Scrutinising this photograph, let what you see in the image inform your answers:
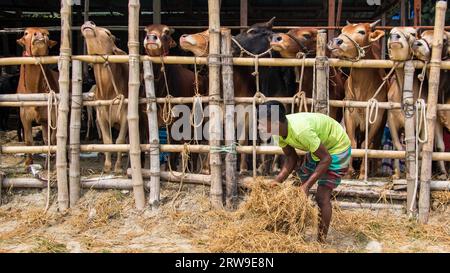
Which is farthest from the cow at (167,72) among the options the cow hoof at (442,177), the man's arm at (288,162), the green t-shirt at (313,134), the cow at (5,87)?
the cow at (5,87)

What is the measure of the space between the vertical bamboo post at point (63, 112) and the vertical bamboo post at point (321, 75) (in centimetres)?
305

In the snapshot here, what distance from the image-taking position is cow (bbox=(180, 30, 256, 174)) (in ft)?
22.8

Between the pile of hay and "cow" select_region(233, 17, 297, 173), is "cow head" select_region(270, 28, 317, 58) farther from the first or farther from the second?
the pile of hay

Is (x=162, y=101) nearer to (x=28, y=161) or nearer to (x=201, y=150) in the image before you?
(x=201, y=150)

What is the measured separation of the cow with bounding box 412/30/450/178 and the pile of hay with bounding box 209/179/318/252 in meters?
2.37

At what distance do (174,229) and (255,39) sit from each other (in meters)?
3.01

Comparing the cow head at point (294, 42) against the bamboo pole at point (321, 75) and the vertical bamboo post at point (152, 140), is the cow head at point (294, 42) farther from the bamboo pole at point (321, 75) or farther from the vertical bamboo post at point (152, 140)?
the vertical bamboo post at point (152, 140)

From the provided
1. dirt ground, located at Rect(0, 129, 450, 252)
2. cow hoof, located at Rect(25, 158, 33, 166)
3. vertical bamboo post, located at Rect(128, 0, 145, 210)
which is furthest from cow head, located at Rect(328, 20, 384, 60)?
cow hoof, located at Rect(25, 158, 33, 166)

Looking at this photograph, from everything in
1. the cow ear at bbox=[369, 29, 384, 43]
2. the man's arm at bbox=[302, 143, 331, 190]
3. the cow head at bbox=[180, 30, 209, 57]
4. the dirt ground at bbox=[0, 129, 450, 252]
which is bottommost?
the dirt ground at bbox=[0, 129, 450, 252]

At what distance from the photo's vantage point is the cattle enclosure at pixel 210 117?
6145 mm

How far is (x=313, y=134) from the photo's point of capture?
4793 mm

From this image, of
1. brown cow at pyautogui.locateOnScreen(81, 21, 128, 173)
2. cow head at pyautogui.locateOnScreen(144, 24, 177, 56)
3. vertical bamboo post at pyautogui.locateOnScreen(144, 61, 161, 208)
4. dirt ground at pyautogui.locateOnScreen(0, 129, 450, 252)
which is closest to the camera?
dirt ground at pyautogui.locateOnScreen(0, 129, 450, 252)

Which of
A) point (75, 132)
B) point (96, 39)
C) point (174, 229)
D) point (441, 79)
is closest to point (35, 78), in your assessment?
point (96, 39)

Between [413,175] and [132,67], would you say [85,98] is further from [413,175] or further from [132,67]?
[413,175]
